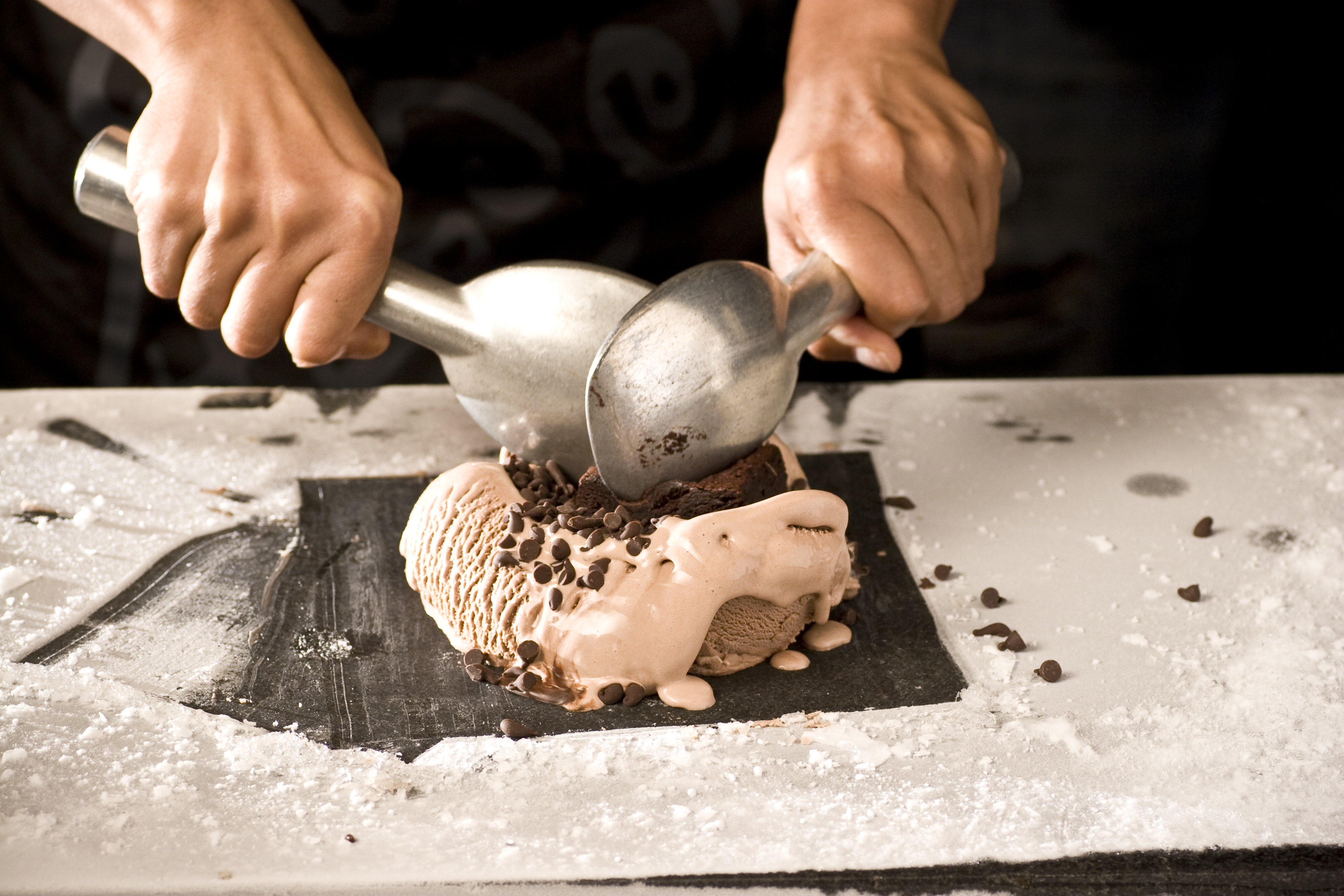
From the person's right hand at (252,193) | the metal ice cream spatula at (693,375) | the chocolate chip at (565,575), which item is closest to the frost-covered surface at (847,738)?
the chocolate chip at (565,575)

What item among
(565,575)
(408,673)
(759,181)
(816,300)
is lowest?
(408,673)

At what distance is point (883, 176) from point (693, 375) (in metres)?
0.43

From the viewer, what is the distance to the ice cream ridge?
124 centimetres

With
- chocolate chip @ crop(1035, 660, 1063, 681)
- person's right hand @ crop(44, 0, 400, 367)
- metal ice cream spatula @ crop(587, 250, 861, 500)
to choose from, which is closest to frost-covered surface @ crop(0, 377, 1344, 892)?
chocolate chip @ crop(1035, 660, 1063, 681)

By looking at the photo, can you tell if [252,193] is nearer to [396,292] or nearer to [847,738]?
[396,292]

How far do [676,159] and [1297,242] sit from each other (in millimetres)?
1865

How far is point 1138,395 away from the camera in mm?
1969

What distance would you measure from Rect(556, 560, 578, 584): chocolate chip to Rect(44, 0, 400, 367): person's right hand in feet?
1.19

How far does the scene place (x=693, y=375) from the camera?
1232 millimetres

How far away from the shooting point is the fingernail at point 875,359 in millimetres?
1504

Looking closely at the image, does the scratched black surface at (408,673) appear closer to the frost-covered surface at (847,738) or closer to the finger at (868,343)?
the frost-covered surface at (847,738)

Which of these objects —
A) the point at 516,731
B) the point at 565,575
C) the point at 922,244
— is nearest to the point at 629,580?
the point at 565,575

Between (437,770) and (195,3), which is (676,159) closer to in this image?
(195,3)

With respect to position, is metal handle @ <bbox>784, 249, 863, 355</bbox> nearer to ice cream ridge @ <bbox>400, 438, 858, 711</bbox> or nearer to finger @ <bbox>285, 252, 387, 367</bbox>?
ice cream ridge @ <bbox>400, 438, 858, 711</bbox>
